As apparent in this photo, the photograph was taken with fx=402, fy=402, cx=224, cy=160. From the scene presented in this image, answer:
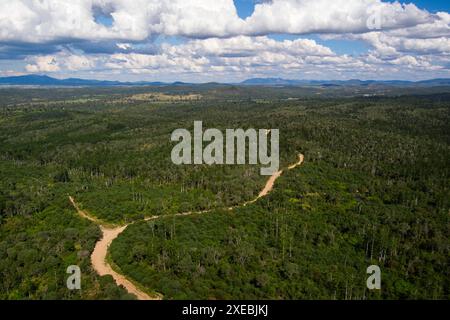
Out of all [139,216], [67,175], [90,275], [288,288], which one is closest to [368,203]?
[288,288]

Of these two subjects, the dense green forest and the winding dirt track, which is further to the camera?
the dense green forest

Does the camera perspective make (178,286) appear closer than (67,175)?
Yes

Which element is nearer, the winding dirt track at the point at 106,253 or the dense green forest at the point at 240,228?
the winding dirt track at the point at 106,253

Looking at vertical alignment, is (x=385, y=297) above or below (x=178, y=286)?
below

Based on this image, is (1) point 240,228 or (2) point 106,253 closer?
(2) point 106,253
